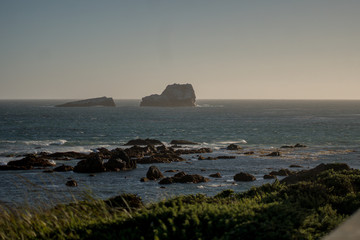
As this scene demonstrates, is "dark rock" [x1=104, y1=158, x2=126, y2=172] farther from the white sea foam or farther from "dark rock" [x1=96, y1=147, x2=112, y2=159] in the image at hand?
the white sea foam

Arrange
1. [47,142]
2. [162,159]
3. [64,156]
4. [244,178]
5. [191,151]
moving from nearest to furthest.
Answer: [244,178], [162,159], [64,156], [191,151], [47,142]

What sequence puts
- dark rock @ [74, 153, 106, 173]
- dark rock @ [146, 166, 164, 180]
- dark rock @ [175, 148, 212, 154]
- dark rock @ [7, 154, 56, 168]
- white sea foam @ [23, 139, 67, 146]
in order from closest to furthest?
dark rock @ [146, 166, 164, 180]
dark rock @ [74, 153, 106, 173]
dark rock @ [7, 154, 56, 168]
dark rock @ [175, 148, 212, 154]
white sea foam @ [23, 139, 67, 146]

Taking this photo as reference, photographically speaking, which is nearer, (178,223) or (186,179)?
(178,223)

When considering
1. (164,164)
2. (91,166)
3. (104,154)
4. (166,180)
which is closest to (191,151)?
(164,164)

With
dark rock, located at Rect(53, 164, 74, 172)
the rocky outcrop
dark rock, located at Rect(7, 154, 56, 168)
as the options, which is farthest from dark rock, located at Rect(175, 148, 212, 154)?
the rocky outcrop

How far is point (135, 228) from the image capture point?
25.0ft

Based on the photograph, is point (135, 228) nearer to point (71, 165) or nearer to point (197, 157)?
point (71, 165)

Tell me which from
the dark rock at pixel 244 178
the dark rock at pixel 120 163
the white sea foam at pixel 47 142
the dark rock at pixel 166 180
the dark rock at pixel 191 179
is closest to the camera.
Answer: the dark rock at pixel 166 180

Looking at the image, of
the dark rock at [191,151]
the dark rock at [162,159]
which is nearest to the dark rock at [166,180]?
the dark rock at [162,159]

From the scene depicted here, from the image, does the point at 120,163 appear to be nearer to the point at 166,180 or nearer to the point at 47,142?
the point at 166,180

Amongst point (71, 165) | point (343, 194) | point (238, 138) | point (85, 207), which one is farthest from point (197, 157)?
point (85, 207)

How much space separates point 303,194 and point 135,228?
586cm

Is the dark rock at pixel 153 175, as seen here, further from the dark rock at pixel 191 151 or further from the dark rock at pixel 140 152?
the dark rock at pixel 191 151

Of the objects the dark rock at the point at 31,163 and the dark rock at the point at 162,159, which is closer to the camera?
the dark rock at the point at 31,163
